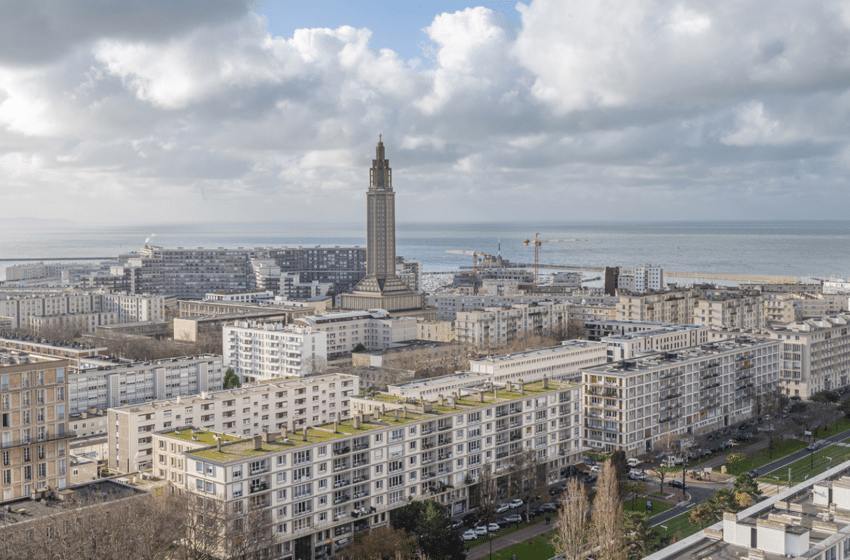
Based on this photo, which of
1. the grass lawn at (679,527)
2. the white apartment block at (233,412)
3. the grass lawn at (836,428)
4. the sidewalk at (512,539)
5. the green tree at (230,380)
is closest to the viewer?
the sidewalk at (512,539)

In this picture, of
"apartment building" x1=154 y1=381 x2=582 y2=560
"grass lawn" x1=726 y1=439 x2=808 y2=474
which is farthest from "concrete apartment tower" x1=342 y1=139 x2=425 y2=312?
"apartment building" x1=154 y1=381 x2=582 y2=560

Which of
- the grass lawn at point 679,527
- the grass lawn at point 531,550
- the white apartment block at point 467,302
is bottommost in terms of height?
the grass lawn at point 531,550

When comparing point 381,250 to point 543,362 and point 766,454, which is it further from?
point 766,454

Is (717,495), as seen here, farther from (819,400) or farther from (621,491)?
(819,400)

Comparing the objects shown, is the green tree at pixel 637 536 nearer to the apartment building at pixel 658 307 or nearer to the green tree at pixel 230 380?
the green tree at pixel 230 380

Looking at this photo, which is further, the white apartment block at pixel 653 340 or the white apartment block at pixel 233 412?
the white apartment block at pixel 653 340

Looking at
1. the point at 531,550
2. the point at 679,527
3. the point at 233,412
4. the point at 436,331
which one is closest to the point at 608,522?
the point at 531,550

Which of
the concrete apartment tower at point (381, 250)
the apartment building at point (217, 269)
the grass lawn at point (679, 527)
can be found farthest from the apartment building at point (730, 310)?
the apartment building at point (217, 269)
